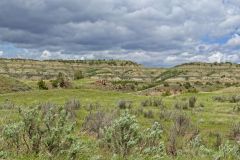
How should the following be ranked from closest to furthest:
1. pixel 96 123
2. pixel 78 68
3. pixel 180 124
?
1. pixel 96 123
2. pixel 180 124
3. pixel 78 68

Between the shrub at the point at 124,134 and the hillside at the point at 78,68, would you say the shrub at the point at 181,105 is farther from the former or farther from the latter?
the hillside at the point at 78,68

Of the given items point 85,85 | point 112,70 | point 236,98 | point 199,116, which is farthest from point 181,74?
point 199,116

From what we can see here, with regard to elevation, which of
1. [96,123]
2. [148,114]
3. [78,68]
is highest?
[96,123]

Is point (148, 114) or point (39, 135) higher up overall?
point (39, 135)

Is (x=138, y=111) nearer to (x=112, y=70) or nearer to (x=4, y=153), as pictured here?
(x=4, y=153)

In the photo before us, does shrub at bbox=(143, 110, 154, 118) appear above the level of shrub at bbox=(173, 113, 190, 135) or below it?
below

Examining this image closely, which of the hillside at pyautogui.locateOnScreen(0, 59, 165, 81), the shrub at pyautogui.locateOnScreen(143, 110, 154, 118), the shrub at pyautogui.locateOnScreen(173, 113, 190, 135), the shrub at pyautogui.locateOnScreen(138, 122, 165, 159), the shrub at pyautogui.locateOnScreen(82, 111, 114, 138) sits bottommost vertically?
the hillside at pyautogui.locateOnScreen(0, 59, 165, 81)

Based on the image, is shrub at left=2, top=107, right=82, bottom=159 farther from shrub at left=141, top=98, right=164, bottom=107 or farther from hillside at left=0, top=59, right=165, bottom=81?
hillside at left=0, top=59, right=165, bottom=81

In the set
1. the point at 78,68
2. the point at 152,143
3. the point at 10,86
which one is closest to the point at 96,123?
the point at 152,143

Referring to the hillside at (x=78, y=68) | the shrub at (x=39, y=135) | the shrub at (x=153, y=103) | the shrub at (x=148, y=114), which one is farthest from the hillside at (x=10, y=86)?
the hillside at (x=78, y=68)

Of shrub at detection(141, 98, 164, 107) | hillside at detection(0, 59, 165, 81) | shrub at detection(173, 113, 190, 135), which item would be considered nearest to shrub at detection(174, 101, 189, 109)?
shrub at detection(141, 98, 164, 107)

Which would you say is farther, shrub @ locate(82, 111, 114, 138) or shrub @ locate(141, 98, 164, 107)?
shrub @ locate(141, 98, 164, 107)

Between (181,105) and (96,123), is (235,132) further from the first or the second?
(181,105)

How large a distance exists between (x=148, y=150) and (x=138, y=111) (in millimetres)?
17665
